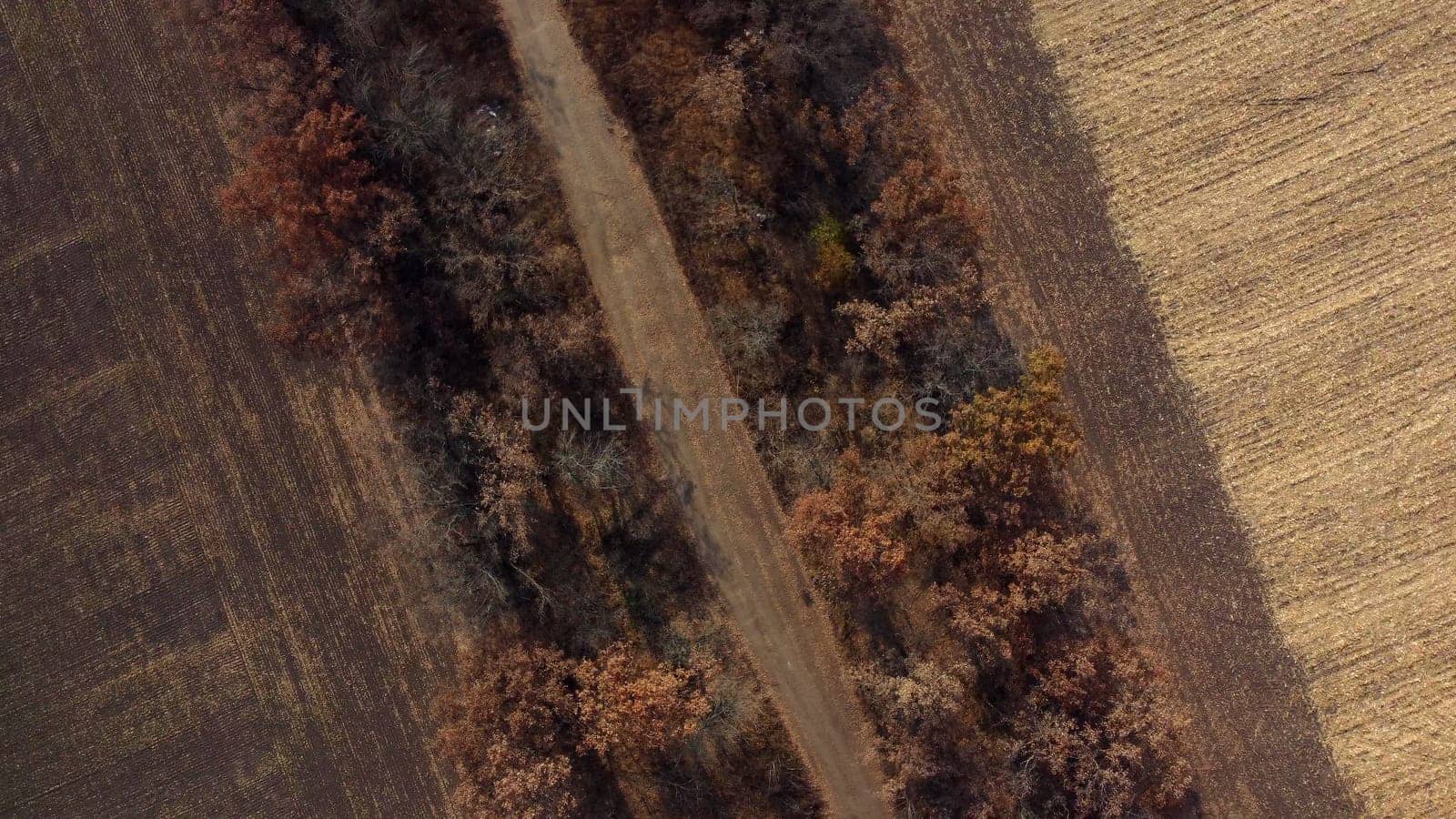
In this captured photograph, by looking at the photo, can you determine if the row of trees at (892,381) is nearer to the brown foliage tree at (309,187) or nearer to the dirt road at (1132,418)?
the dirt road at (1132,418)

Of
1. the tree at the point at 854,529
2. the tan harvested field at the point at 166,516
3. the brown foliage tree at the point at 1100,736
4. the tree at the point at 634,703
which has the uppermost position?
the tan harvested field at the point at 166,516

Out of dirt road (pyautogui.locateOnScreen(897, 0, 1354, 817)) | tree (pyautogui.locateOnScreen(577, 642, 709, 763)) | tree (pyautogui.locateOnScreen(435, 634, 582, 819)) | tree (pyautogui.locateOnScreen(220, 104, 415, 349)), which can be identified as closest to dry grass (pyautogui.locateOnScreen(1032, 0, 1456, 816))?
dirt road (pyautogui.locateOnScreen(897, 0, 1354, 817))

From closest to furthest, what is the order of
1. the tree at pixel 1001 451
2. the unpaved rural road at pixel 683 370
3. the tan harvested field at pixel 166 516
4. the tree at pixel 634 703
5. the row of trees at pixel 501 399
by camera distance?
the tree at pixel 1001 451 < the tree at pixel 634 703 < the row of trees at pixel 501 399 < the unpaved rural road at pixel 683 370 < the tan harvested field at pixel 166 516

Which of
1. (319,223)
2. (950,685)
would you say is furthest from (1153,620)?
(319,223)

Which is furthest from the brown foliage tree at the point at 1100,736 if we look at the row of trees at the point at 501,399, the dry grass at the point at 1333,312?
the row of trees at the point at 501,399

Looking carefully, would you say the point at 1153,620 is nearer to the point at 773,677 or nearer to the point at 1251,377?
the point at 1251,377

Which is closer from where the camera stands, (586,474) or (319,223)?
(319,223)

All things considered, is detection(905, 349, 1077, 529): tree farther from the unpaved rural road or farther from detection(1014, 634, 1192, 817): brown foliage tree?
the unpaved rural road

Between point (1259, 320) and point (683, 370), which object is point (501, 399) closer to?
point (683, 370)
